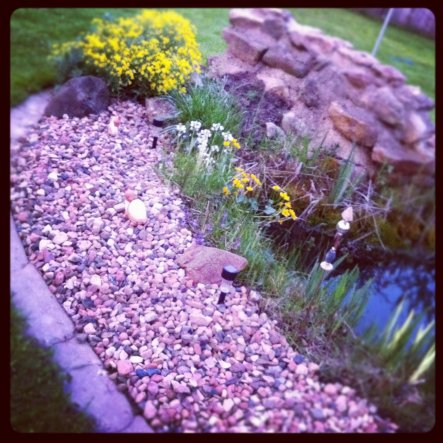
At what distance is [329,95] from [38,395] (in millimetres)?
2205

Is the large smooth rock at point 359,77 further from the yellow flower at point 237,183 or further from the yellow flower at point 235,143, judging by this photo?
the yellow flower at point 237,183

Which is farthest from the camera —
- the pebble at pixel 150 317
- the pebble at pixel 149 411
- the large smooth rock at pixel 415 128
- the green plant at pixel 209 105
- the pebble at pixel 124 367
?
the green plant at pixel 209 105

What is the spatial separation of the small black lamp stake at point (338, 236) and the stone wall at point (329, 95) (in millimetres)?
399

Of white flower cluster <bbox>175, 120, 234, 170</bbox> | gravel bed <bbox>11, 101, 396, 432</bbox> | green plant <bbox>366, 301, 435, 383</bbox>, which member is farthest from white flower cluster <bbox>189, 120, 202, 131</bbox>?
green plant <bbox>366, 301, 435, 383</bbox>

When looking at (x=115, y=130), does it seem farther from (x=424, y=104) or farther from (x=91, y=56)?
(x=424, y=104)

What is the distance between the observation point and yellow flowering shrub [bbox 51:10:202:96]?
242cm

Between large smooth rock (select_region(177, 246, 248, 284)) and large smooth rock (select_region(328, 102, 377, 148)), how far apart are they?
976mm

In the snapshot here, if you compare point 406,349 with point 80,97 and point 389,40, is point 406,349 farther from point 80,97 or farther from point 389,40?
point 389,40

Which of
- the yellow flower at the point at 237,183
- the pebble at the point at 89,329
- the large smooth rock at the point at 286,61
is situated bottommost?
the pebble at the point at 89,329

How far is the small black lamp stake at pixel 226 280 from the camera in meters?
2.13

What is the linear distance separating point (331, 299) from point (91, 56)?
1933mm

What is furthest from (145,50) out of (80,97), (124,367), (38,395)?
(38,395)

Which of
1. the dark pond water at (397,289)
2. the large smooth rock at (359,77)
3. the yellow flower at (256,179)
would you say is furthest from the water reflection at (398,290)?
the large smooth rock at (359,77)

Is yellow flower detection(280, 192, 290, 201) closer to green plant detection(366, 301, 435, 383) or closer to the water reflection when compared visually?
the water reflection
